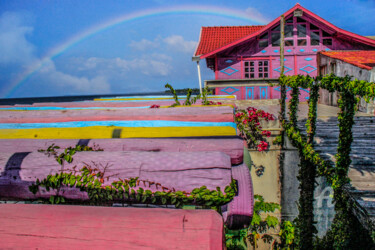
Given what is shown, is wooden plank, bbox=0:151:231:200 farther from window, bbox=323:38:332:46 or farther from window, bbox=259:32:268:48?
window, bbox=323:38:332:46

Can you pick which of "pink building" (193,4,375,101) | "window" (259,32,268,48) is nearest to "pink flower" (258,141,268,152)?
"pink building" (193,4,375,101)

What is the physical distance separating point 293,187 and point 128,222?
5.45 metres

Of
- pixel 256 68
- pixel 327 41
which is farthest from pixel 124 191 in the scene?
pixel 327 41

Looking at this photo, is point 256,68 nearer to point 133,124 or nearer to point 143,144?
point 133,124

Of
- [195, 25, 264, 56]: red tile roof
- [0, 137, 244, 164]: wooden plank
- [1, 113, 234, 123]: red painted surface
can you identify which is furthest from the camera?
[195, 25, 264, 56]: red tile roof

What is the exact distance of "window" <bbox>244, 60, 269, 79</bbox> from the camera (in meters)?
15.4

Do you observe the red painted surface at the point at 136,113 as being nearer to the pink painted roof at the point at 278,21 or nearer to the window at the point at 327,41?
the pink painted roof at the point at 278,21

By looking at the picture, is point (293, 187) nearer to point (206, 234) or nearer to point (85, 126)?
point (85, 126)

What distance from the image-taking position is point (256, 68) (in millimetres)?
15359

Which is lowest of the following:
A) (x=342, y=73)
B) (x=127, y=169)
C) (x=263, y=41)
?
(x=127, y=169)

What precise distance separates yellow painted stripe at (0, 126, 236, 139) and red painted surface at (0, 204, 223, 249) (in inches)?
56.5

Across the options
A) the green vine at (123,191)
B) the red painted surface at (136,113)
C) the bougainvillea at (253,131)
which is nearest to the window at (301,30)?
the bougainvillea at (253,131)

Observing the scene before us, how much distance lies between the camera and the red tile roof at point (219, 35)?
16.4 metres

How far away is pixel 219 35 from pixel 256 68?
3756 mm
